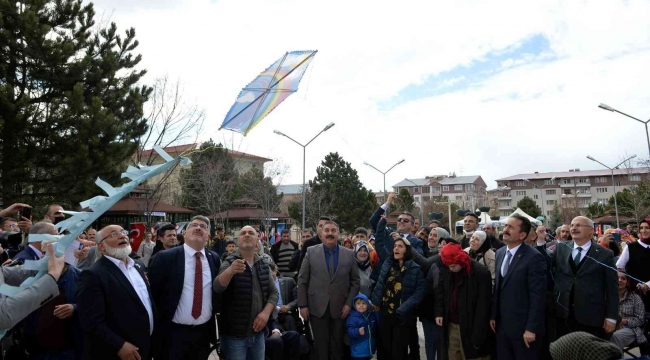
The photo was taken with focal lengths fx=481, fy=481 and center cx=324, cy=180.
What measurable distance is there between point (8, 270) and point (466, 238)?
24.7 feet

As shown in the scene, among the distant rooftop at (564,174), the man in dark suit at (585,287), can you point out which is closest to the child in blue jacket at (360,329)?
the man in dark suit at (585,287)

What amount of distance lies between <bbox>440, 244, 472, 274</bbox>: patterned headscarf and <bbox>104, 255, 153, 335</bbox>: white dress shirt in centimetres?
353

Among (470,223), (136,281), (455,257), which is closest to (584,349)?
(455,257)

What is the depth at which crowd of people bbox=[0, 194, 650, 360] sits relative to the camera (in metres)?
4.47

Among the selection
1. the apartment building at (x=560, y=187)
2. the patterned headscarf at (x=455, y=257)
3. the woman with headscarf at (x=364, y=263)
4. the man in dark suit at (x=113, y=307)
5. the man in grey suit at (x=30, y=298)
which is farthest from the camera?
the apartment building at (x=560, y=187)

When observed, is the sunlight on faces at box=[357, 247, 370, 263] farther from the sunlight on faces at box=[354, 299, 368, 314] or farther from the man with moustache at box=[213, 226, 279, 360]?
the man with moustache at box=[213, 226, 279, 360]

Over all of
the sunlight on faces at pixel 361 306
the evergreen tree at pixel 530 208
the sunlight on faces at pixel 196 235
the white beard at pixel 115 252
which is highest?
the evergreen tree at pixel 530 208

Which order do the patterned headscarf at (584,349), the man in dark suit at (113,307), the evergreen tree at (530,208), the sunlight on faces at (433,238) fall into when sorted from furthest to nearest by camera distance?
the evergreen tree at (530,208), the sunlight on faces at (433,238), the man in dark suit at (113,307), the patterned headscarf at (584,349)

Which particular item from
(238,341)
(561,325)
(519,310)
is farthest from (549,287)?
(238,341)

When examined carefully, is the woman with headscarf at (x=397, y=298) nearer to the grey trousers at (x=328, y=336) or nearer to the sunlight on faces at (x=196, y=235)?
the grey trousers at (x=328, y=336)

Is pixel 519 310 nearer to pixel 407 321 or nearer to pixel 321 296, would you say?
pixel 407 321

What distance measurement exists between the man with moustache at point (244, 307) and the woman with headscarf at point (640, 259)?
5.78 metres

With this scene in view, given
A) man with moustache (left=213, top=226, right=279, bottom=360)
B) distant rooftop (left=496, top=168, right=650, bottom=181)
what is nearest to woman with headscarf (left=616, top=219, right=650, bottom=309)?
man with moustache (left=213, top=226, right=279, bottom=360)

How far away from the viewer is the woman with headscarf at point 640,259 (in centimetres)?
754
